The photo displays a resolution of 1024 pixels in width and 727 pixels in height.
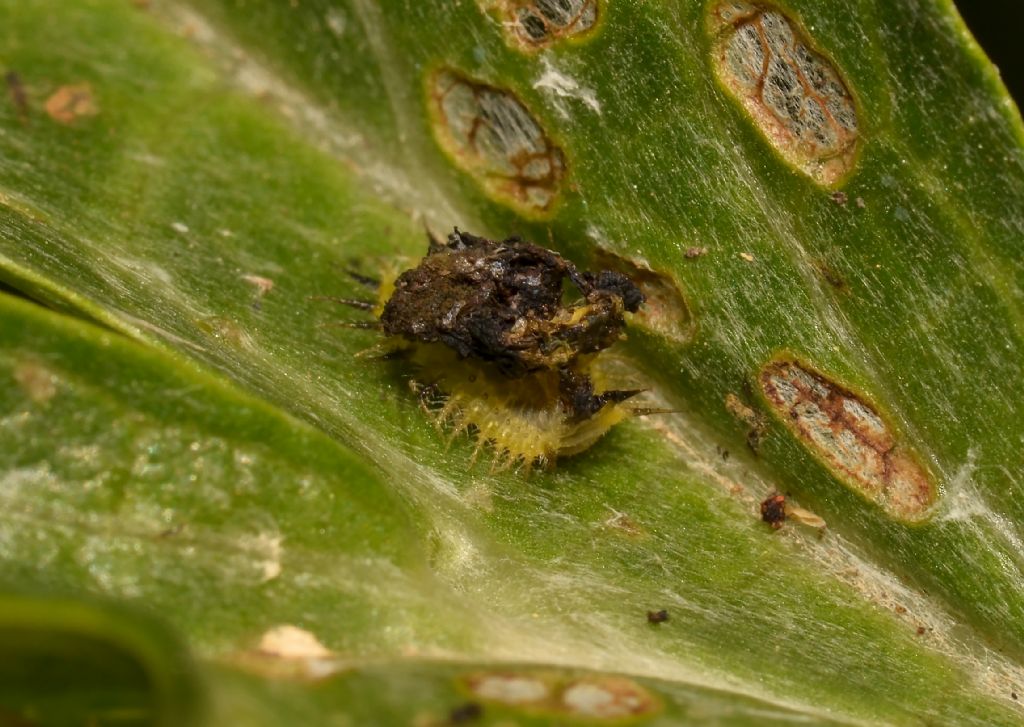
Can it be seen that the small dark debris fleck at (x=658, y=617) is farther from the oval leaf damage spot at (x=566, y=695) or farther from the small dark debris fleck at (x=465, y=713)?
the small dark debris fleck at (x=465, y=713)

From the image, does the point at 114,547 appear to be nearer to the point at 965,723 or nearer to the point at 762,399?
the point at 762,399

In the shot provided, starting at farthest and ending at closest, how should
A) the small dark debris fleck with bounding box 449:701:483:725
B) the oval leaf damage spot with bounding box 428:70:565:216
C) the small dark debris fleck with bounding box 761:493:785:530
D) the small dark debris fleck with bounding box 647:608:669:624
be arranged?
the oval leaf damage spot with bounding box 428:70:565:216 → the small dark debris fleck with bounding box 761:493:785:530 → the small dark debris fleck with bounding box 647:608:669:624 → the small dark debris fleck with bounding box 449:701:483:725

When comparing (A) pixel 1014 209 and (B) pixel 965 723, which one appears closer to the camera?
(A) pixel 1014 209

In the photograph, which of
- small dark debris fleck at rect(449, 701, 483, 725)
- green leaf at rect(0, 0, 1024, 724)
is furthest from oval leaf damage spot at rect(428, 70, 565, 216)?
small dark debris fleck at rect(449, 701, 483, 725)

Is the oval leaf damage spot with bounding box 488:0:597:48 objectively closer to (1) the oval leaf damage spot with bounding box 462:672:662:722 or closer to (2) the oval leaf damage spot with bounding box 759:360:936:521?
(2) the oval leaf damage spot with bounding box 759:360:936:521

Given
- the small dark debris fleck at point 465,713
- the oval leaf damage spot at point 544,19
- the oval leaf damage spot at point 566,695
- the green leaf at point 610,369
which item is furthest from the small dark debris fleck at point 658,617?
the oval leaf damage spot at point 544,19

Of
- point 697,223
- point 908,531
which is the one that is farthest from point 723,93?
point 908,531
